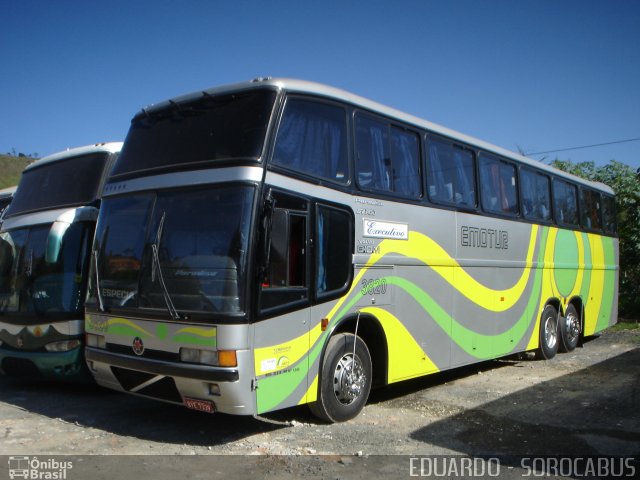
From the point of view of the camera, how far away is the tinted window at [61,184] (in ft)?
29.2

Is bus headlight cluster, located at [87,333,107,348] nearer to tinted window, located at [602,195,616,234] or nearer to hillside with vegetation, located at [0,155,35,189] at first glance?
tinted window, located at [602,195,616,234]

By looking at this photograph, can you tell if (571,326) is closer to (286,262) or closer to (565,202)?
(565,202)

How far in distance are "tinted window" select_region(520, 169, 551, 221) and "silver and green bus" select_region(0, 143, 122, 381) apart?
284 inches

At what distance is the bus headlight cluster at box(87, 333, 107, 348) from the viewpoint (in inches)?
272

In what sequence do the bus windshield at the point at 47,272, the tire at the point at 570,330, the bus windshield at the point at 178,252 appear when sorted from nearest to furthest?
1. the bus windshield at the point at 178,252
2. the bus windshield at the point at 47,272
3. the tire at the point at 570,330

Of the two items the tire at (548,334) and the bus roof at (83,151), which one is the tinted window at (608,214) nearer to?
the tire at (548,334)

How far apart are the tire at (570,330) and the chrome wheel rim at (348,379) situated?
7.12 meters

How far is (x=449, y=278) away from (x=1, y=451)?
609cm

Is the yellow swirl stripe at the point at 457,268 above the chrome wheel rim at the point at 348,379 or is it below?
above

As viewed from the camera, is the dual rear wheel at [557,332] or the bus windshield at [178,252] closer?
the bus windshield at [178,252]

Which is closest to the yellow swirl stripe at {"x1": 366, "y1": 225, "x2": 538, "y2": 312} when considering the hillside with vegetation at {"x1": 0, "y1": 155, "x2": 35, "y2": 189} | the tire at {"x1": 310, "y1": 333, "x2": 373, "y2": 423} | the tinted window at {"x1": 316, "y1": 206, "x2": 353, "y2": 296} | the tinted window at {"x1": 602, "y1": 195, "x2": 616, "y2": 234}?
the tinted window at {"x1": 316, "y1": 206, "x2": 353, "y2": 296}

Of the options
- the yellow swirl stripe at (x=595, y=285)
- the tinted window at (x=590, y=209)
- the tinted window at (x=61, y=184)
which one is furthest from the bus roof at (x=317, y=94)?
the yellow swirl stripe at (x=595, y=285)

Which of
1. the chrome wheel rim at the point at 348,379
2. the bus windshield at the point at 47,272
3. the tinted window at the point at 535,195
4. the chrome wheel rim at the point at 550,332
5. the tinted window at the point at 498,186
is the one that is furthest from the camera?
the chrome wheel rim at the point at 550,332

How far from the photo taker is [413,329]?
27.2 feet
